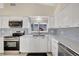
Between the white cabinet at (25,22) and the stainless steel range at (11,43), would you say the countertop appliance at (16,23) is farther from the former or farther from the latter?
the stainless steel range at (11,43)

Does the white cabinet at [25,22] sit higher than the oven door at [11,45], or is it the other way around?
the white cabinet at [25,22]

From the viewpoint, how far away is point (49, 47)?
520 cm

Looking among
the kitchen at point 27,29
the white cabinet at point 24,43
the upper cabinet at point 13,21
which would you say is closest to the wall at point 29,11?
the kitchen at point 27,29

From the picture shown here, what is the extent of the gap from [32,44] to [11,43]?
757mm

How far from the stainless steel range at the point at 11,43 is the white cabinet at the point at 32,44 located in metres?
0.18

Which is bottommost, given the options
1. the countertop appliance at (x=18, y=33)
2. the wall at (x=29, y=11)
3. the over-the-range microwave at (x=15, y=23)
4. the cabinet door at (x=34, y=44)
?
the cabinet door at (x=34, y=44)

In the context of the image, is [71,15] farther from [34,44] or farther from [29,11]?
[29,11]

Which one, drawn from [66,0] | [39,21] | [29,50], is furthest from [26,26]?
[66,0]

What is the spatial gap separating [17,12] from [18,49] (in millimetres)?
1372

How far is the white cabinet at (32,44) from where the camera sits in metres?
5.17

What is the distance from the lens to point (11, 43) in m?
5.08

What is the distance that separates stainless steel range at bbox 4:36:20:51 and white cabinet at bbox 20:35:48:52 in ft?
0.59

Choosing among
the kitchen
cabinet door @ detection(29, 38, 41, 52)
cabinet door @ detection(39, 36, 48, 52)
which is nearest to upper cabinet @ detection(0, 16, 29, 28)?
the kitchen

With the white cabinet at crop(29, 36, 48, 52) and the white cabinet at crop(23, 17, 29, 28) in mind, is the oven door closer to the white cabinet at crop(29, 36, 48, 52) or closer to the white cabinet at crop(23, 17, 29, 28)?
the white cabinet at crop(29, 36, 48, 52)
